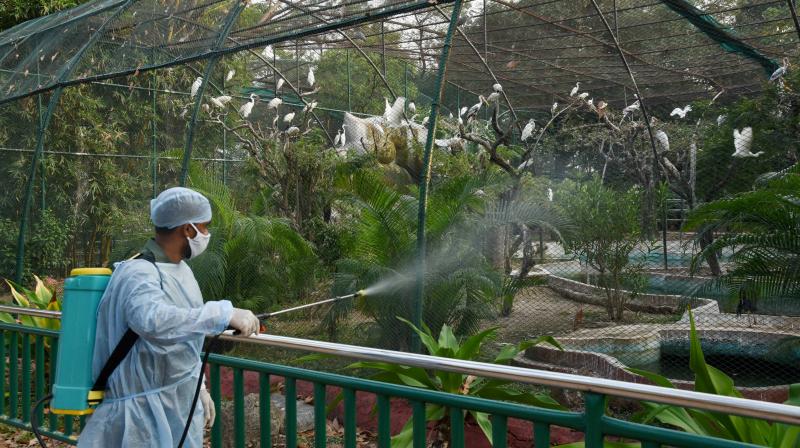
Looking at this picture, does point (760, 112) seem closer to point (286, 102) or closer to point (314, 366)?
point (314, 366)

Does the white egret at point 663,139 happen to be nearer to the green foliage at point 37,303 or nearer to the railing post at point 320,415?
the green foliage at point 37,303

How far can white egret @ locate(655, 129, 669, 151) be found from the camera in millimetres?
7969

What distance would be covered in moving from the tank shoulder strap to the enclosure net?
9.36 ft

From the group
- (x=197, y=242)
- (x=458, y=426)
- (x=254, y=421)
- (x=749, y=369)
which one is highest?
(x=197, y=242)

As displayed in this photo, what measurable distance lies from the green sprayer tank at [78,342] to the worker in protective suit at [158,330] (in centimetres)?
3

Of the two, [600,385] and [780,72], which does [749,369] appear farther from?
[600,385]

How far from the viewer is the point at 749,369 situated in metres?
5.84

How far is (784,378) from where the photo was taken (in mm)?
5543

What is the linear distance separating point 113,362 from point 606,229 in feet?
19.3

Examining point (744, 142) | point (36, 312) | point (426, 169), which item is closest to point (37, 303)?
point (36, 312)

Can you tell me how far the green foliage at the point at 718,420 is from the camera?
2699 millimetres

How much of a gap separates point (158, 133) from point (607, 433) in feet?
37.7

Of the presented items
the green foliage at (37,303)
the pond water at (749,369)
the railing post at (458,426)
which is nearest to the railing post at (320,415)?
the railing post at (458,426)

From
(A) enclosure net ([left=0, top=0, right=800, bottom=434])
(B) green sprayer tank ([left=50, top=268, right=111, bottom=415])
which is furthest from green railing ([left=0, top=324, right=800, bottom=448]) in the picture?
(A) enclosure net ([left=0, top=0, right=800, bottom=434])
